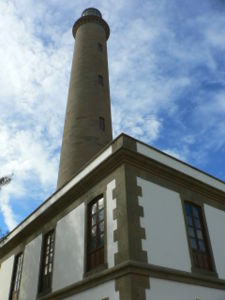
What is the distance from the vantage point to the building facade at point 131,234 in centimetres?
873

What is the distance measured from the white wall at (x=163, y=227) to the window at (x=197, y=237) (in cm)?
51

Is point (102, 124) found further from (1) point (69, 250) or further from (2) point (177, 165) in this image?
(1) point (69, 250)

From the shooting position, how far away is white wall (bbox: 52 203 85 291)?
10.5 metres

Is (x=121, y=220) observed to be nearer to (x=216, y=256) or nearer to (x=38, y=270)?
(x=216, y=256)

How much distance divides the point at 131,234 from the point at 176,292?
205 centimetres

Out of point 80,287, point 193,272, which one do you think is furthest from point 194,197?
point 80,287

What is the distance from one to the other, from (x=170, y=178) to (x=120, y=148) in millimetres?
2385

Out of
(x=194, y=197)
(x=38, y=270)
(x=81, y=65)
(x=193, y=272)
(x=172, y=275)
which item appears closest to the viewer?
(x=172, y=275)

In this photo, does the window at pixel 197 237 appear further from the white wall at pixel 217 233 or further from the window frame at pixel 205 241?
the white wall at pixel 217 233

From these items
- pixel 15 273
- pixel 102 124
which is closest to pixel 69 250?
pixel 15 273

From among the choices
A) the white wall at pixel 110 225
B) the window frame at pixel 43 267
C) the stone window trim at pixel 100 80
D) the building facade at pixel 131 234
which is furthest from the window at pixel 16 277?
the stone window trim at pixel 100 80

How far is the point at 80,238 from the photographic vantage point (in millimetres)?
10906

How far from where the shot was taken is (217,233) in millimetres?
11664

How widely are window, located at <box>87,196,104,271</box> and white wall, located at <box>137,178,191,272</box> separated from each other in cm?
157
